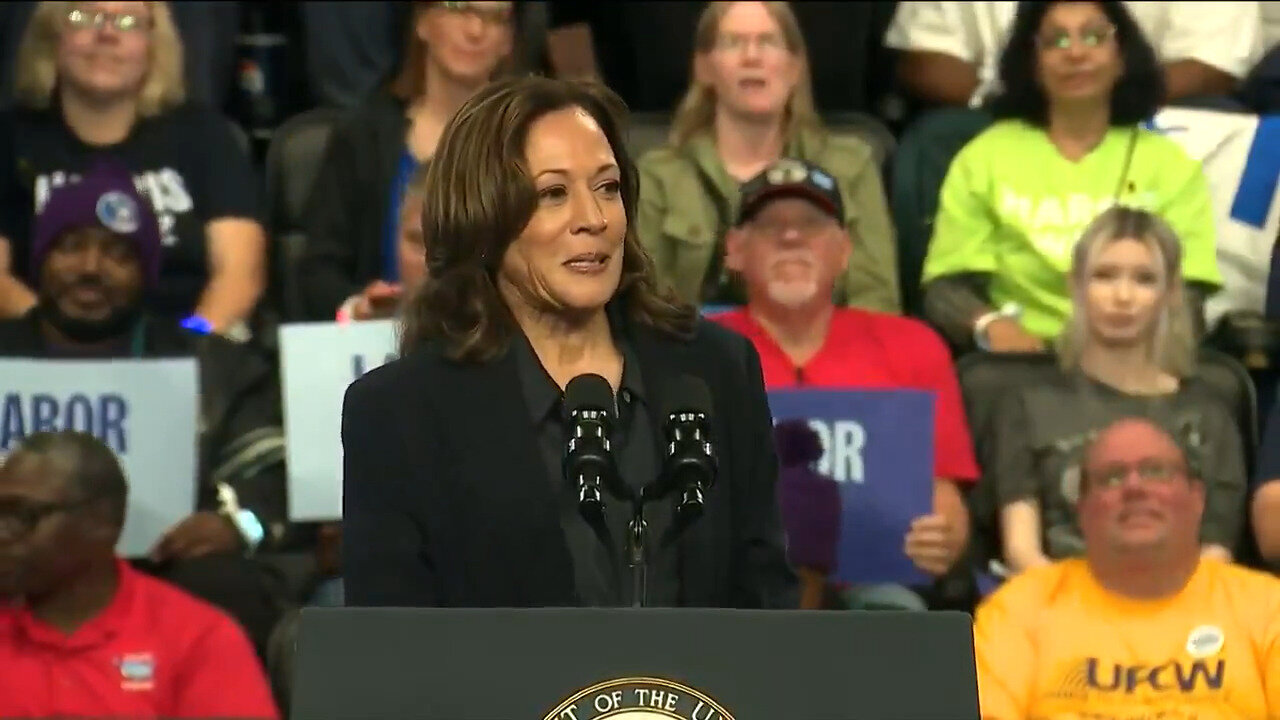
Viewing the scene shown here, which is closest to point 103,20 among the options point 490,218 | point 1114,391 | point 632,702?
point 1114,391

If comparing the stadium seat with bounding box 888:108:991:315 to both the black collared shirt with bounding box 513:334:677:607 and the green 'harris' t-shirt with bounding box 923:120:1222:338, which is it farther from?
the black collared shirt with bounding box 513:334:677:607


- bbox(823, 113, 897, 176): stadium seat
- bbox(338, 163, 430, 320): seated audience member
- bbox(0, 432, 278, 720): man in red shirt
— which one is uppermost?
bbox(823, 113, 897, 176): stadium seat

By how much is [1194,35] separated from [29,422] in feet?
11.0

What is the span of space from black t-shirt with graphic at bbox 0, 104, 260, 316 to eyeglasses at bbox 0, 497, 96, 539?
4.66 feet

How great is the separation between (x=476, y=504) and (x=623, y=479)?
233 millimetres

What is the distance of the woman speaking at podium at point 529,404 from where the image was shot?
247 centimetres

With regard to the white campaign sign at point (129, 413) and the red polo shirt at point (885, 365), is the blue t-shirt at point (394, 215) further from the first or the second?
the red polo shirt at point (885, 365)

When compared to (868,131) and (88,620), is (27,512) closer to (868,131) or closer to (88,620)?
(88,620)

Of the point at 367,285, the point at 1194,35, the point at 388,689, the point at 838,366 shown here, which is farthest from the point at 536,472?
the point at 1194,35

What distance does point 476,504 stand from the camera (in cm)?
249

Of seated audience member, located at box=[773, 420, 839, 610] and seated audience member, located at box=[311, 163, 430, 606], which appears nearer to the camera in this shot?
seated audience member, located at box=[773, 420, 839, 610]

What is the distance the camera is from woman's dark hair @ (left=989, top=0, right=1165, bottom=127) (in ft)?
18.4

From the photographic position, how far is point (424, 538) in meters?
2.50

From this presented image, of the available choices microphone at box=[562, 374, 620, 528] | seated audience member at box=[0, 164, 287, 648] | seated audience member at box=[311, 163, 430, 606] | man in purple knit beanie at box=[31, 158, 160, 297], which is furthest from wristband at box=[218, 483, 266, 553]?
microphone at box=[562, 374, 620, 528]
